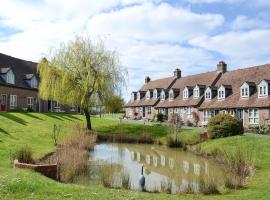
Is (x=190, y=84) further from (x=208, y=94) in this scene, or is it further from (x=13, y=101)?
(x=13, y=101)

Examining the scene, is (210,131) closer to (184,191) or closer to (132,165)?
(132,165)

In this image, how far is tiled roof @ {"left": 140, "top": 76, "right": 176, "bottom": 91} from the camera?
65.3m

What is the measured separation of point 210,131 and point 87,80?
48.7 feet

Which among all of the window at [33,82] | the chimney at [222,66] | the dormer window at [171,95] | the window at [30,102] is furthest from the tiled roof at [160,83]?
the window at [30,102]

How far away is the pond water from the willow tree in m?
10.9

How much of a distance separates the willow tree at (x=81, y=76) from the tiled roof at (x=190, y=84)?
539 inches

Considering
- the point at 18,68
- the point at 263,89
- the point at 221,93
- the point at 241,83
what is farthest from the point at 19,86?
the point at 263,89

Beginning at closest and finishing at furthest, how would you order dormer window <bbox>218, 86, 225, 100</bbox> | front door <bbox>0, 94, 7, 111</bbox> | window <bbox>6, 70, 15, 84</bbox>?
dormer window <bbox>218, 86, 225, 100</bbox> < front door <bbox>0, 94, 7, 111</bbox> < window <bbox>6, 70, 15, 84</bbox>

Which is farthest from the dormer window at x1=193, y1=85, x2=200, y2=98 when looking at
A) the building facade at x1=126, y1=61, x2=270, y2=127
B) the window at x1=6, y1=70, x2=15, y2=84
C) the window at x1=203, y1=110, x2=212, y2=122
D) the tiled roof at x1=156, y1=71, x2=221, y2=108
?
the window at x1=6, y1=70, x2=15, y2=84

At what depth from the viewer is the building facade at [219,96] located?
40.2m

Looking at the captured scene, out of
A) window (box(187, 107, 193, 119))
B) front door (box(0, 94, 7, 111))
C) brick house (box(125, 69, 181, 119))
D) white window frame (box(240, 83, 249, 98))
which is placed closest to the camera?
white window frame (box(240, 83, 249, 98))

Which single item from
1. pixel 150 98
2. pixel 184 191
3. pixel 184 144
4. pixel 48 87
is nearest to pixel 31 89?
pixel 48 87

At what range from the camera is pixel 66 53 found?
42406 millimetres

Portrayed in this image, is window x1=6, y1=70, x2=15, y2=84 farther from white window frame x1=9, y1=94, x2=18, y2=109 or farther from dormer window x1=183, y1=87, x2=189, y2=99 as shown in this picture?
dormer window x1=183, y1=87, x2=189, y2=99
